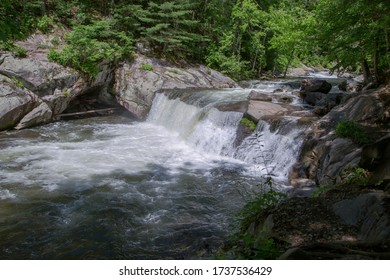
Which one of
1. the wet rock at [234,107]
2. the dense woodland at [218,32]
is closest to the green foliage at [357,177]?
the dense woodland at [218,32]

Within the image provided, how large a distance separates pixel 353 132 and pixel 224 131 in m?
5.31

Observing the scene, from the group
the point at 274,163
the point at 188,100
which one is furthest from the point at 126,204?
the point at 188,100

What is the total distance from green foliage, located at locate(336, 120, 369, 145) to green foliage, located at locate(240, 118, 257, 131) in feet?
11.8

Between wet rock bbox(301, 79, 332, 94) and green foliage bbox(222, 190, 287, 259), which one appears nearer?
green foliage bbox(222, 190, 287, 259)

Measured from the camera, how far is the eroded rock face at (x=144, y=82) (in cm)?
1817

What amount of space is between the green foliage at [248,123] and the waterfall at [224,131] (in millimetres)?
215

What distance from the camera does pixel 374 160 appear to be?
630 cm

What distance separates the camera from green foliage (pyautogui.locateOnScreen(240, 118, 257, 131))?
12.0m

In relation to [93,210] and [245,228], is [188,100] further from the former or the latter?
[245,228]

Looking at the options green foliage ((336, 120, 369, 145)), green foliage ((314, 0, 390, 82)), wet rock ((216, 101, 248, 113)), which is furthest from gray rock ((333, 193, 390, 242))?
wet rock ((216, 101, 248, 113))

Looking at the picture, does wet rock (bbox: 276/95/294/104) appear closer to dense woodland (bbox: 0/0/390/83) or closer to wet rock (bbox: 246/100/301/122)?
Result: wet rock (bbox: 246/100/301/122)

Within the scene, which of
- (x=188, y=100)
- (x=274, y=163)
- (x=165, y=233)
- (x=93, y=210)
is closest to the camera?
A: (x=165, y=233)

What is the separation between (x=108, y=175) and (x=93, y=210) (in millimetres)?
2286

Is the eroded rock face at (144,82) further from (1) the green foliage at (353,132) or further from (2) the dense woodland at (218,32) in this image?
(1) the green foliage at (353,132)
